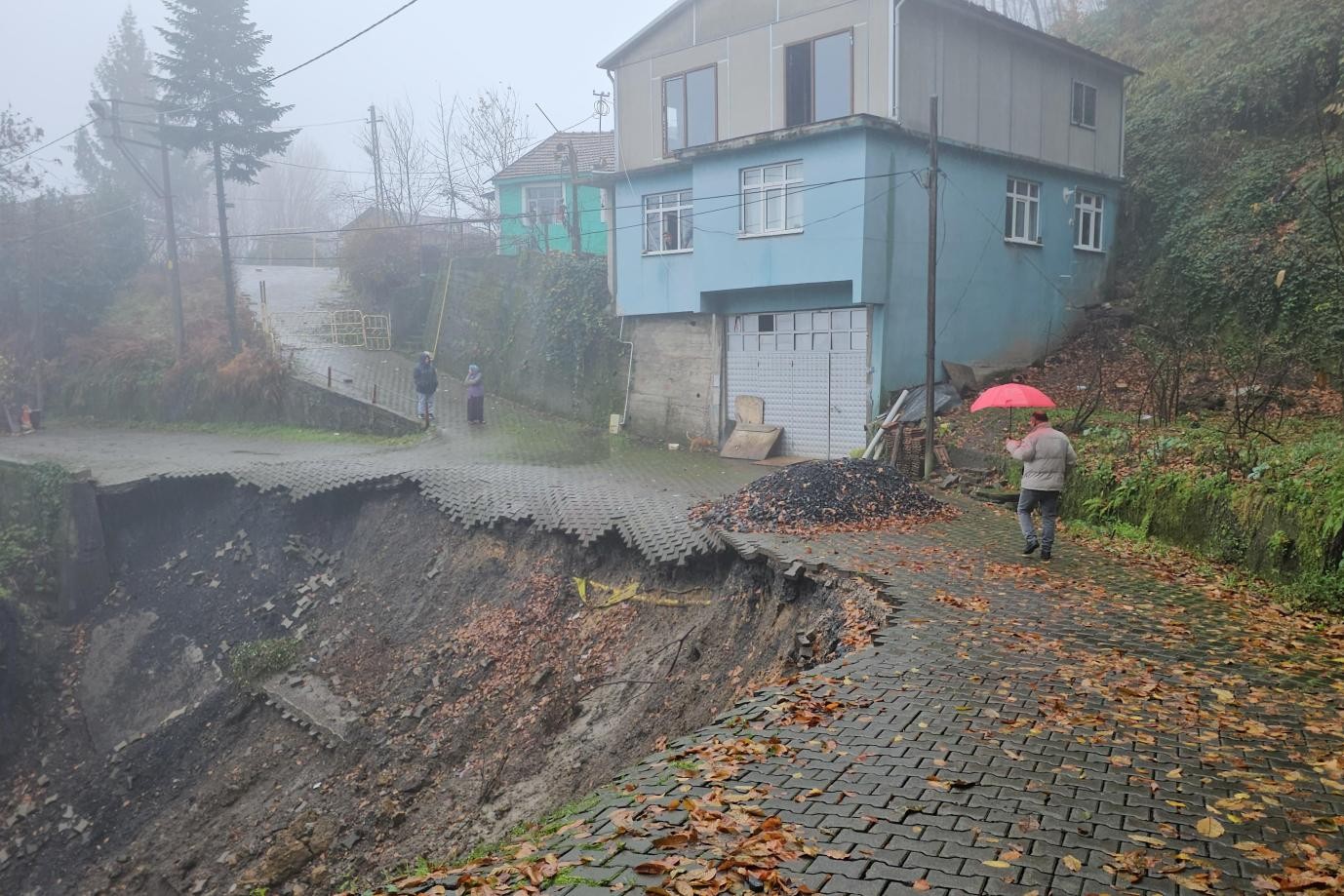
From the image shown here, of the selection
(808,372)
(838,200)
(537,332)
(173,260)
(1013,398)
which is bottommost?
(808,372)

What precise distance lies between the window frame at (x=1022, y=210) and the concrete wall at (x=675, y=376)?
6637 millimetres

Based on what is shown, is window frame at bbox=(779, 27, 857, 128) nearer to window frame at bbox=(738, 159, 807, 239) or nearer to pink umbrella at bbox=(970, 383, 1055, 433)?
window frame at bbox=(738, 159, 807, 239)

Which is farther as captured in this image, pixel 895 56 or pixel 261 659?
pixel 895 56

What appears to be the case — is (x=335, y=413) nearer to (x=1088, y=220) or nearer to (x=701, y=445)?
(x=701, y=445)

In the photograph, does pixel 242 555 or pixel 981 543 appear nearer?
pixel 981 543

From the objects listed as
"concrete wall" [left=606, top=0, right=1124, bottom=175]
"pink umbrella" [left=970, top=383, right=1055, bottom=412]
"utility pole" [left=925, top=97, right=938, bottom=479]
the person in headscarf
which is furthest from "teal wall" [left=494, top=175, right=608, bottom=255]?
"pink umbrella" [left=970, top=383, right=1055, bottom=412]

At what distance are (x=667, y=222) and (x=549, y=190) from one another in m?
13.5

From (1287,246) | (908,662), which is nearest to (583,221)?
(1287,246)

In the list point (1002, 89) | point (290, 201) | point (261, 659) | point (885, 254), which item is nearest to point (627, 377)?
point (885, 254)

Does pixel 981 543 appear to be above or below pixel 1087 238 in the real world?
below

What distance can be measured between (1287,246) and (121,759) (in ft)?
74.6

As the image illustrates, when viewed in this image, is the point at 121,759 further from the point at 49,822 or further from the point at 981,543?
the point at 981,543

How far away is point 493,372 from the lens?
2708cm

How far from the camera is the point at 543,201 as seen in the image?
111 feet
